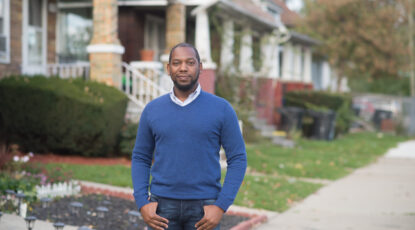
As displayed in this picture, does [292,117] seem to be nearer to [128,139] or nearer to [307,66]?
[128,139]

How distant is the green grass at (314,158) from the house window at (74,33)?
18.2ft

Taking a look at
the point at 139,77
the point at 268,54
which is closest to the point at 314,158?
the point at 139,77

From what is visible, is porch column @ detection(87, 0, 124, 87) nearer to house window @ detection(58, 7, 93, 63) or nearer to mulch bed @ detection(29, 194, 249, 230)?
house window @ detection(58, 7, 93, 63)

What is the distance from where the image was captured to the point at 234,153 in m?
2.96

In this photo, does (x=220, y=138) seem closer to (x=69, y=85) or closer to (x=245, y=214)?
(x=245, y=214)

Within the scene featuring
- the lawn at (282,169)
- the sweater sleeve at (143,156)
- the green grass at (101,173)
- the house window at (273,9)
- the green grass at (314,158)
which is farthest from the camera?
the house window at (273,9)

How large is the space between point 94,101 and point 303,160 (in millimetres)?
5416

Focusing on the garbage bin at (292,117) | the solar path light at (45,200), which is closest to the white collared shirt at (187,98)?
the solar path light at (45,200)

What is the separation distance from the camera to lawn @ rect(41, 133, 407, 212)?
8.20 meters

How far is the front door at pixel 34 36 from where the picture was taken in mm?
12469

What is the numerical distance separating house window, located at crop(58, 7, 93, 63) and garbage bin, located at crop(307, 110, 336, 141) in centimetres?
824

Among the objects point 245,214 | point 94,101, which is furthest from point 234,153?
point 94,101

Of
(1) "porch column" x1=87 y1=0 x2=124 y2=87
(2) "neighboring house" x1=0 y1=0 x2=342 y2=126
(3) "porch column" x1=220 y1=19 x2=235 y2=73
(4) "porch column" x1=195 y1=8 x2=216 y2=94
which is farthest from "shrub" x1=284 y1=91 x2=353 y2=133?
(1) "porch column" x1=87 y1=0 x2=124 y2=87

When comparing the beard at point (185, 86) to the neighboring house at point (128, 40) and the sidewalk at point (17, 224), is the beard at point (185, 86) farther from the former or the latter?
the neighboring house at point (128, 40)
